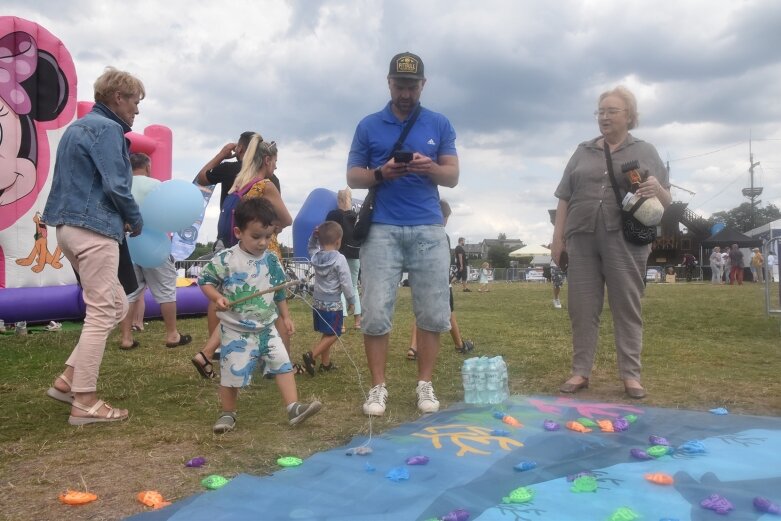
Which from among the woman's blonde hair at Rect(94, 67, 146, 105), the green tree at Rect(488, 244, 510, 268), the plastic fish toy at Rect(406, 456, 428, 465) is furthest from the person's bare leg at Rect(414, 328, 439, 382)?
the green tree at Rect(488, 244, 510, 268)

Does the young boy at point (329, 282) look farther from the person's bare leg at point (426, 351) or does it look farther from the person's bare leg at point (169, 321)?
the person's bare leg at point (169, 321)

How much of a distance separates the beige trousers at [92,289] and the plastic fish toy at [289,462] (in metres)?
1.32

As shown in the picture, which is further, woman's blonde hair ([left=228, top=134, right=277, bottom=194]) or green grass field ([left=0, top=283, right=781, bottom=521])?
woman's blonde hair ([left=228, top=134, right=277, bottom=194])

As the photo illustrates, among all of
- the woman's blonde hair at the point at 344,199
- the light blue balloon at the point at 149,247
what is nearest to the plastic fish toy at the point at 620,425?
the light blue balloon at the point at 149,247

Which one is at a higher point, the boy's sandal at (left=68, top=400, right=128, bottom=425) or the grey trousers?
the grey trousers

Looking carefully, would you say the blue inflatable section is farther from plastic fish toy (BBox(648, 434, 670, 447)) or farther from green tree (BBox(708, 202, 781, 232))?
green tree (BBox(708, 202, 781, 232))

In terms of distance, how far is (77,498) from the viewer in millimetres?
2168

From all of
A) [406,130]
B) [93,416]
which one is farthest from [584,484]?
[93,416]

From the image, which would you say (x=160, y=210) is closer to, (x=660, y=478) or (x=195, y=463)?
(x=195, y=463)

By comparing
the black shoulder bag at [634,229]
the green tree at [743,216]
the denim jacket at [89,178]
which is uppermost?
the green tree at [743,216]

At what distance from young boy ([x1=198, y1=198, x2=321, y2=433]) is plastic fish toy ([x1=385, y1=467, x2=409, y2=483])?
0.92m

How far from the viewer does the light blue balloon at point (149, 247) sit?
17.3 ft

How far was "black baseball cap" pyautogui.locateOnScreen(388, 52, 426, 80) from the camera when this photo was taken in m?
3.55

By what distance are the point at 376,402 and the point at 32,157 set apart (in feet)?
22.5
